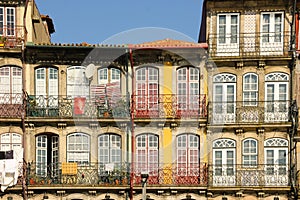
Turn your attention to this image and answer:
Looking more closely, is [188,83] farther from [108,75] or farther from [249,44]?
[108,75]

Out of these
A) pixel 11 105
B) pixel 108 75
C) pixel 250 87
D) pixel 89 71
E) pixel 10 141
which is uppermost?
pixel 89 71

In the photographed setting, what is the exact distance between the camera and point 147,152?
89.2 feet

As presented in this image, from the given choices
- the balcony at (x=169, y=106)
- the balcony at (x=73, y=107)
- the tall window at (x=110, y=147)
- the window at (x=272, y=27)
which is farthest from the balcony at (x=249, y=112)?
the tall window at (x=110, y=147)

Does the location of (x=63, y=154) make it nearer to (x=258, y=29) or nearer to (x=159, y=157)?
(x=159, y=157)

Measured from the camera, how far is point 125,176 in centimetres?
2659

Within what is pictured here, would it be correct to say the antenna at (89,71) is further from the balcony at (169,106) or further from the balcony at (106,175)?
the balcony at (106,175)

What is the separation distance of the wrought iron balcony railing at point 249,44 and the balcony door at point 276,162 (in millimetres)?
4334

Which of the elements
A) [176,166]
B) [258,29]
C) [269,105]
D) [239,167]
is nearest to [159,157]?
[176,166]

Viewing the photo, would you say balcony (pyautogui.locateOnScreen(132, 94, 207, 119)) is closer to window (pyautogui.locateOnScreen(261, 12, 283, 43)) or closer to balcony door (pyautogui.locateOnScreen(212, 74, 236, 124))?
balcony door (pyautogui.locateOnScreen(212, 74, 236, 124))

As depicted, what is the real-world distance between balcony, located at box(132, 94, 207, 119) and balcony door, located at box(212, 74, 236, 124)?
61 cm

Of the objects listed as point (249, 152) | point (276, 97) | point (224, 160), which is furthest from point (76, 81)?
point (276, 97)

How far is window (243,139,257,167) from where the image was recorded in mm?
27031

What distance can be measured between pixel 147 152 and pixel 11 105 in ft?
22.8

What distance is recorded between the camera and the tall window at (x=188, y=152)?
27.0 m
